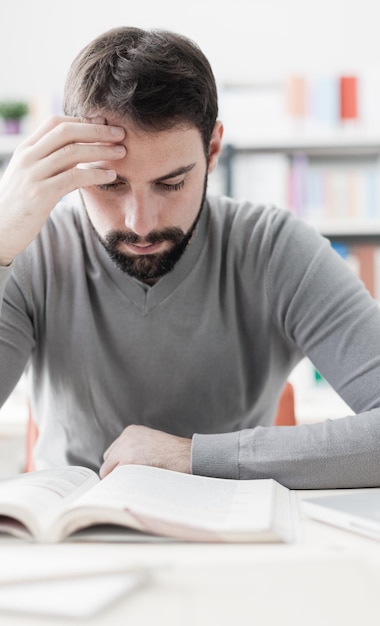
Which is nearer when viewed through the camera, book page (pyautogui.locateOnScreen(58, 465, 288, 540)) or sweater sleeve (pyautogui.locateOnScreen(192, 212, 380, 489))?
book page (pyautogui.locateOnScreen(58, 465, 288, 540))

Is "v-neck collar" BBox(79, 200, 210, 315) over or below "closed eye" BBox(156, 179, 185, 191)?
below

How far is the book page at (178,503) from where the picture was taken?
2.30 feet

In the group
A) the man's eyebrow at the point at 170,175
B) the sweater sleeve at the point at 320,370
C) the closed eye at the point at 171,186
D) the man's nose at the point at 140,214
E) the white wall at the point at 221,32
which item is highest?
the white wall at the point at 221,32

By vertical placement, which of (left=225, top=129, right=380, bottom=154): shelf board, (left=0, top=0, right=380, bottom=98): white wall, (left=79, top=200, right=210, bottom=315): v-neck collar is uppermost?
(left=0, top=0, right=380, bottom=98): white wall

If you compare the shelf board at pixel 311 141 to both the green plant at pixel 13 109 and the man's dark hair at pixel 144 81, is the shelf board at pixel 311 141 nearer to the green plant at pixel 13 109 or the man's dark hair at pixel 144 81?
the green plant at pixel 13 109

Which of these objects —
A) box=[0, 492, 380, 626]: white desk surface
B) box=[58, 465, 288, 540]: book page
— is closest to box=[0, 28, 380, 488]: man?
box=[58, 465, 288, 540]: book page

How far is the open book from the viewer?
2.30 ft

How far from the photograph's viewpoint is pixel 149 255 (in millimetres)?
1226

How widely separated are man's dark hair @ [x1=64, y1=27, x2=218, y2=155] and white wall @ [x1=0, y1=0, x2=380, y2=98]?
2070 millimetres

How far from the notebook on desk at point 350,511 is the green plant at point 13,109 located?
2.66m

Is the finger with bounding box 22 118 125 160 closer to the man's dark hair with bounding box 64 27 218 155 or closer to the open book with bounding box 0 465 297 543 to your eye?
the man's dark hair with bounding box 64 27 218 155

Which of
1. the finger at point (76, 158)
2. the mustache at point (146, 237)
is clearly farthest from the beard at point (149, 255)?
the finger at point (76, 158)

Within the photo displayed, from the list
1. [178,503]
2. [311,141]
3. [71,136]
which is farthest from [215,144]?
[311,141]

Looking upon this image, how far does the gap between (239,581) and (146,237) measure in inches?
26.4
